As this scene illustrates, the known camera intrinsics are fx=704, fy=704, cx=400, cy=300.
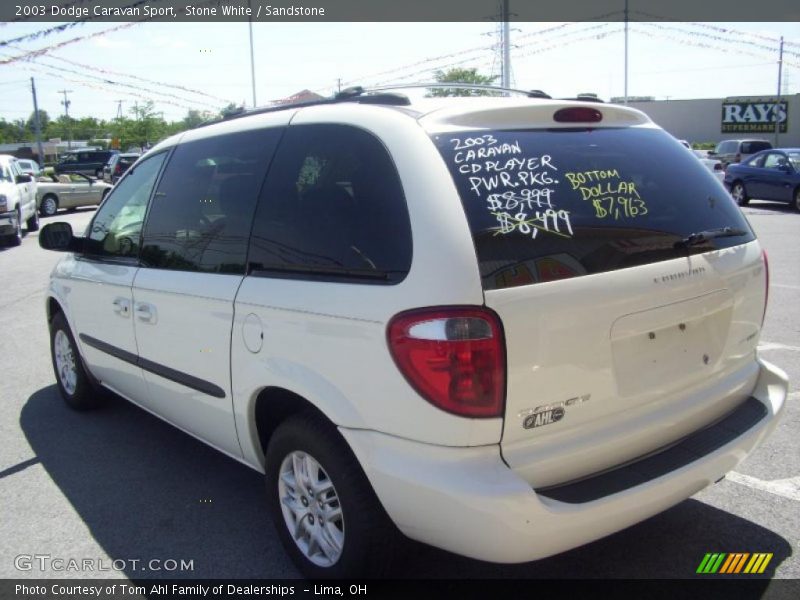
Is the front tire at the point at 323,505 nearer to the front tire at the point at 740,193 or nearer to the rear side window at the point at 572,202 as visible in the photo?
the rear side window at the point at 572,202

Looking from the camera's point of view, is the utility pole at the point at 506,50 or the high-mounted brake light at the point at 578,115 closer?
the high-mounted brake light at the point at 578,115

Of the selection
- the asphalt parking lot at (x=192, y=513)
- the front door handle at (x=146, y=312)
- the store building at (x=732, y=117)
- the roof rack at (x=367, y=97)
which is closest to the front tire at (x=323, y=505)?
the asphalt parking lot at (x=192, y=513)

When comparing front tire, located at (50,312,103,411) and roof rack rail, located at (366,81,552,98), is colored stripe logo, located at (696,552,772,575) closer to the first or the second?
roof rack rail, located at (366,81,552,98)

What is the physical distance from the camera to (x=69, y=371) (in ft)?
16.8

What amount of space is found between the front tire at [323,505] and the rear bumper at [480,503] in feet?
0.40

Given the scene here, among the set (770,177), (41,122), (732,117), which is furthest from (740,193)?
(41,122)

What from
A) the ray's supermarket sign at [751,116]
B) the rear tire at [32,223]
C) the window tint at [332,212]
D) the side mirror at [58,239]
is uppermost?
the ray's supermarket sign at [751,116]

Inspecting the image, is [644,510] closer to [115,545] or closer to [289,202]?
[289,202]

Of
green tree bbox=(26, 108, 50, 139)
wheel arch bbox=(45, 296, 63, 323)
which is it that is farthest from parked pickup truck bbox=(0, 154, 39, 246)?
green tree bbox=(26, 108, 50, 139)

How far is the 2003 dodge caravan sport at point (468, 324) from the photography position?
2.30 metres

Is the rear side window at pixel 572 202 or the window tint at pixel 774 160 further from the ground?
the rear side window at pixel 572 202

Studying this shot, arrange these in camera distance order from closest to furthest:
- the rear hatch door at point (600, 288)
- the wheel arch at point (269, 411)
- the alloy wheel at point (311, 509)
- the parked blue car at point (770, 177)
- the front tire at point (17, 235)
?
1. the rear hatch door at point (600, 288)
2. the alloy wheel at point (311, 509)
3. the wheel arch at point (269, 411)
4. the front tire at point (17, 235)
5. the parked blue car at point (770, 177)

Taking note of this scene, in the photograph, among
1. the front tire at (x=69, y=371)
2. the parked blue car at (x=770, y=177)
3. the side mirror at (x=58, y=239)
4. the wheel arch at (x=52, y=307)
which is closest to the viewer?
the side mirror at (x=58, y=239)

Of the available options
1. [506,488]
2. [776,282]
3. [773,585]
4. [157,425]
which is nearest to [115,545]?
[157,425]
